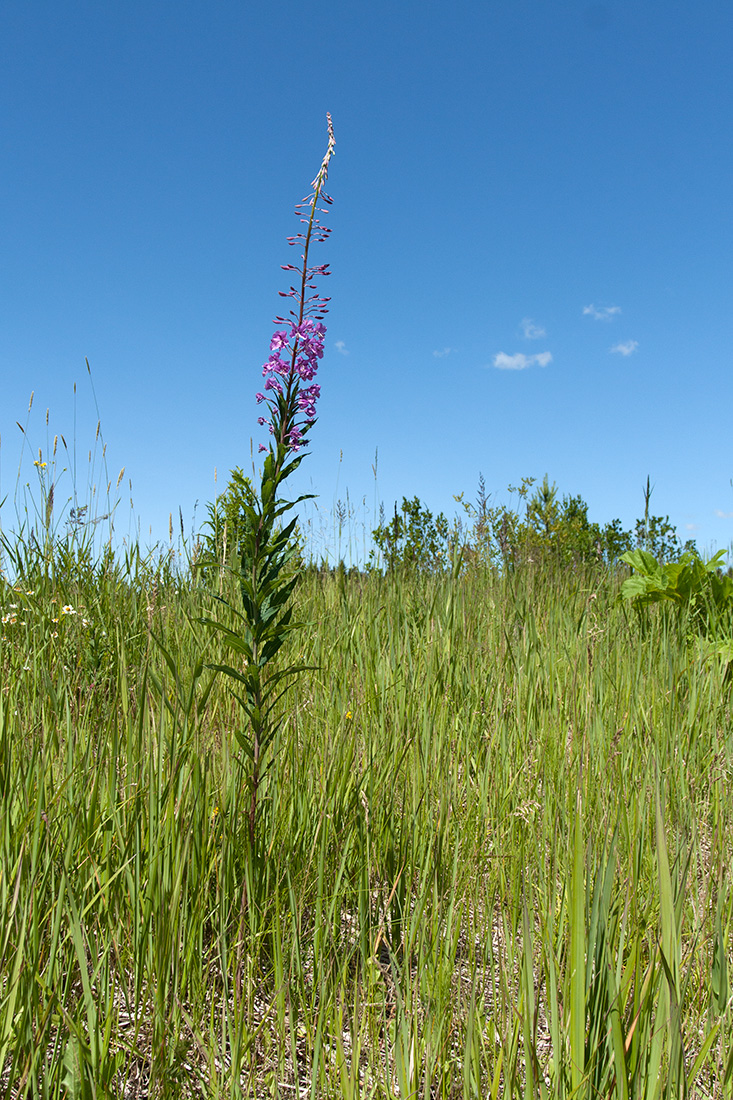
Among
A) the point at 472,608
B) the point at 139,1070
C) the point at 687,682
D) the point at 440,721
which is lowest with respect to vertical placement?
the point at 139,1070

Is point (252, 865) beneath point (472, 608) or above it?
beneath

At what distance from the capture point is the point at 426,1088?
1031 millimetres

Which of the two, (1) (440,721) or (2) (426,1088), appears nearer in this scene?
(2) (426,1088)

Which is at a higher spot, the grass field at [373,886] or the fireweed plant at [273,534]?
the fireweed plant at [273,534]

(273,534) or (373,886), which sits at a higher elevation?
(273,534)

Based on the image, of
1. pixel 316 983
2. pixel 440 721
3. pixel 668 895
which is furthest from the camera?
pixel 440 721

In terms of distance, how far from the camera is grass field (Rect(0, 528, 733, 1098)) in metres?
1.13

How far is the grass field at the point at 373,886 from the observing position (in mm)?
1131

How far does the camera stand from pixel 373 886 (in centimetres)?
175

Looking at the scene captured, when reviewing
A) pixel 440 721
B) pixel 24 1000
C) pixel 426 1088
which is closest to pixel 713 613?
pixel 440 721

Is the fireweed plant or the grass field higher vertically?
the fireweed plant

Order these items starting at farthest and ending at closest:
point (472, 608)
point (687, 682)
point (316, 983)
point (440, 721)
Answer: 1. point (472, 608)
2. point (687, 682)
3. point (440, 721)
4. point (316, 983)

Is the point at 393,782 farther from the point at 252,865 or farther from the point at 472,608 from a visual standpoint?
the point at 472,608

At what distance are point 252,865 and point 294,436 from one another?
1081 millimetres
